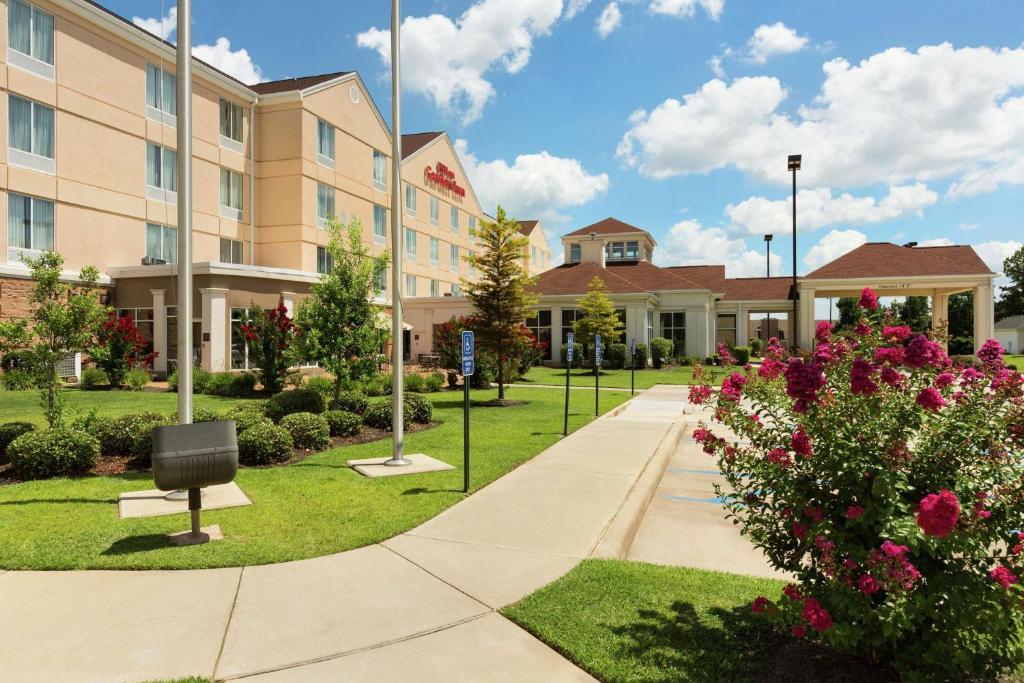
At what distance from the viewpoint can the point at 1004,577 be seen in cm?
284

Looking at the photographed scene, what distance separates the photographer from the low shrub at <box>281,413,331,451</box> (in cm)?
1047

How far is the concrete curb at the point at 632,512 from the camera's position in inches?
226

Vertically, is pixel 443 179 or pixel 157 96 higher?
pixel 443 179

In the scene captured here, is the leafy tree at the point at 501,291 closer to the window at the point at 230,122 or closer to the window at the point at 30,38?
the window at the point at 30,38

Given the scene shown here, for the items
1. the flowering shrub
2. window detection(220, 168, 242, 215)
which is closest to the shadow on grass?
the flowering shrub

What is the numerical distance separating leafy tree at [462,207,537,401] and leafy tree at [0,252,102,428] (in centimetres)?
1091

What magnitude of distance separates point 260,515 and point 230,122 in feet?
101

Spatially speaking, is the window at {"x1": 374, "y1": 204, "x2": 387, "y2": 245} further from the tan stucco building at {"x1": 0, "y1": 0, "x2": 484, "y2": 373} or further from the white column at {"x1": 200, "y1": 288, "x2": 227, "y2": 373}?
the white column at {"x1": 200, "y1": 288, "x2": 227, "y2": 373}

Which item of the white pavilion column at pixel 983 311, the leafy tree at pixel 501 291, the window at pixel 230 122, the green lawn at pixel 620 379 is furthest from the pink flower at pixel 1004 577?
the white pavilion column at pixel 983 311

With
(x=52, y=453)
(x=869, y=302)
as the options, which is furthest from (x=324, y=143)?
(x=869, y=302)

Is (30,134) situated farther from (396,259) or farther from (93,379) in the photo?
(396,259)

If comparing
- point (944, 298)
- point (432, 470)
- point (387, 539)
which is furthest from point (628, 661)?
point (944, 298)

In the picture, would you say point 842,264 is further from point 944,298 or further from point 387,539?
point 387,539

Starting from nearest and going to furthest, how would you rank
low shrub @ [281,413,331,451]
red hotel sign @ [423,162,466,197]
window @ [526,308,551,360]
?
low shrub @ [281,413,331,451] < window @ [526,308,551,360] < red hotel sign @ [423,162,466,197]
